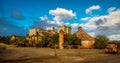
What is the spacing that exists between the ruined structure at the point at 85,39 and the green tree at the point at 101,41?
2.51 metres

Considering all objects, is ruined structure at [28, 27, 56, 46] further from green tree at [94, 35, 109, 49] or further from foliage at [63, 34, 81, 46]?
green tree at [94, 35, 109, 49]

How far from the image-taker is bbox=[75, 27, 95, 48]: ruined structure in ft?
311

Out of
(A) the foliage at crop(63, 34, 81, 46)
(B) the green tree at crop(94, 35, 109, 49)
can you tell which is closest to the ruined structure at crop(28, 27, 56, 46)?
(A) the foliage at crop(63, 34, 81, 46)

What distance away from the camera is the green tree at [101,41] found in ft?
304

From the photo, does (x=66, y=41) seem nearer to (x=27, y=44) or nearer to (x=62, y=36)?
(x=62, y=36)

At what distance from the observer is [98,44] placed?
92875 mm

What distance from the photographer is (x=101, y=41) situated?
311ft

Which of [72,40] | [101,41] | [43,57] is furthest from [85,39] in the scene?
[43,57]

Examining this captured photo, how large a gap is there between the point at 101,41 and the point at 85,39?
8.30 metres

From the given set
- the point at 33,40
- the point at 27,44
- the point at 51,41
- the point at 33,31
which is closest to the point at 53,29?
the point at 33,31

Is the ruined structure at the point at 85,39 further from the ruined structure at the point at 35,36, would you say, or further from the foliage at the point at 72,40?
the ruined structure at the point at 35,36

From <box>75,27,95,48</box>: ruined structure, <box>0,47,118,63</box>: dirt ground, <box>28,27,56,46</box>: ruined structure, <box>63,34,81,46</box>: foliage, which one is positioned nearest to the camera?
<box>0,47,118,63</box>: dirt ground

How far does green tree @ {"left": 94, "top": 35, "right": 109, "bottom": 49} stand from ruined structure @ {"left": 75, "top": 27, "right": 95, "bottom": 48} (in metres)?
2.51

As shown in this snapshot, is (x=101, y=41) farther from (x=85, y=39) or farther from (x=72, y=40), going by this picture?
(x=72, y=40)
